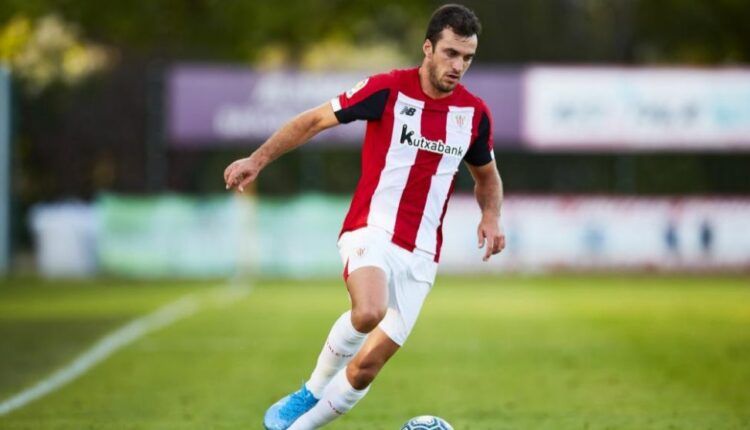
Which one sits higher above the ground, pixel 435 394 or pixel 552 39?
pixel 552 39

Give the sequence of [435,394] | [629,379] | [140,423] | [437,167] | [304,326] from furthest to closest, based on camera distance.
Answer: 1. [304,326]
2. [629,379]
3. [435,394]
4. [140,423]
5. [437,167]

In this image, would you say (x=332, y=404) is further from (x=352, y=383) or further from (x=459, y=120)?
(x=459, y=120)

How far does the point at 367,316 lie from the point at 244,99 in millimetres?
22172

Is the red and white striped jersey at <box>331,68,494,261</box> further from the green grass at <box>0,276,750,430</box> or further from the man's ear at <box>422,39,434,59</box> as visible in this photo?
the green grass at <box>0,276,750,430</box>

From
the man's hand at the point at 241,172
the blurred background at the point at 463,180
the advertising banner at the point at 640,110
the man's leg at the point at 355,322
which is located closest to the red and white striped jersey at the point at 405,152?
the man's leg at the point at 355,322

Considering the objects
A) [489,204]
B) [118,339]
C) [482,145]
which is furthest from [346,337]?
[118,339]

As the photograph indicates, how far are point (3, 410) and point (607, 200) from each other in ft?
68.8

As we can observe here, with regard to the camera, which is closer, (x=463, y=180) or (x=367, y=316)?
(x=367, y=316)

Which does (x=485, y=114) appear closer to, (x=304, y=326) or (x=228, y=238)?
(x=304, y=326)

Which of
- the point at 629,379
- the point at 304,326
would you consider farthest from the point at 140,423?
the point at 304,326

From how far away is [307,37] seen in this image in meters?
52.1

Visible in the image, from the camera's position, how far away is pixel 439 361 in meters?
13.8

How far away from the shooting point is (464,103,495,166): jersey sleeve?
27.3 feet

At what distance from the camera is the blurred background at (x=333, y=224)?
462 inches
